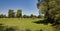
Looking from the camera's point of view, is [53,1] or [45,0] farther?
[45,0]

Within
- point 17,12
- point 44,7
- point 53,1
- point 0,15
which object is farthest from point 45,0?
point 17,12

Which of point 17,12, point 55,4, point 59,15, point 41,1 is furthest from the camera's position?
point 17,12

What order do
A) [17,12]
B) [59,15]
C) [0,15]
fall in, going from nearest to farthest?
[59,15] < [0,15] < [17,12]

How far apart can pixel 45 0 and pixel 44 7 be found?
2476 millimetres

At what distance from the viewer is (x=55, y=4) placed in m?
34.7

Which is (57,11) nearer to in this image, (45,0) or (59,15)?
(59,15)

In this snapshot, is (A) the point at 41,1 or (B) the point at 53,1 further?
(A) the point at 41,1

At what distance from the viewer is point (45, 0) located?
4619 cm

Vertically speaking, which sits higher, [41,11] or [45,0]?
[45,0]

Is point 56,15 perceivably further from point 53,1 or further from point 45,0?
point 45,0

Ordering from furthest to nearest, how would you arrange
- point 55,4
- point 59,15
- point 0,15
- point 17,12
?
point 17,12, point 0,15, point 55,4, point 59,15

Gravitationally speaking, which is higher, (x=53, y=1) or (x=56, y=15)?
(x=53, y=1)

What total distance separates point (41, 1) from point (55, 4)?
14.6m

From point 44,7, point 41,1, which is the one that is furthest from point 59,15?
point 41,1
